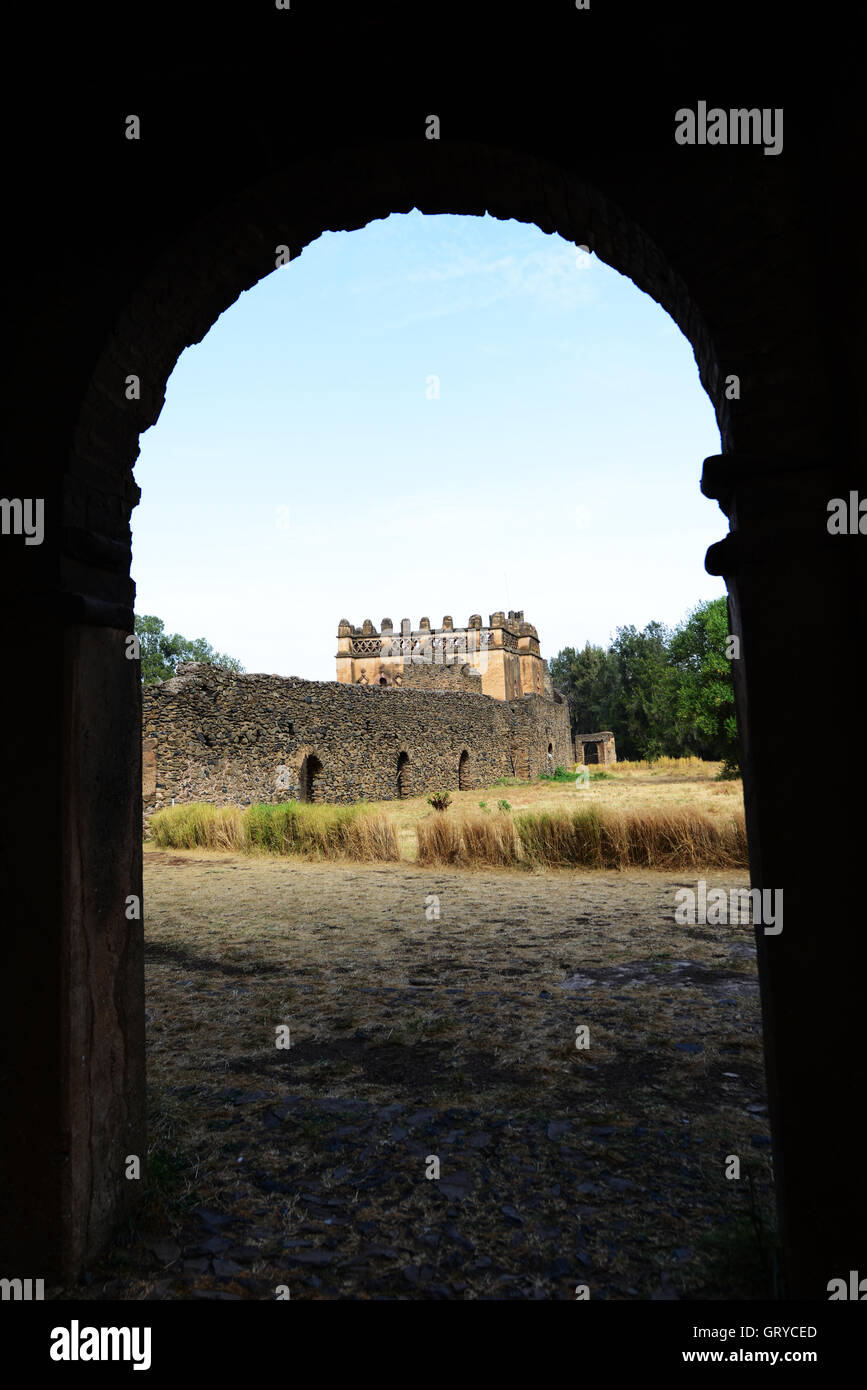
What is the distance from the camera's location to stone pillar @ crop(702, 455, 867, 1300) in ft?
5.90

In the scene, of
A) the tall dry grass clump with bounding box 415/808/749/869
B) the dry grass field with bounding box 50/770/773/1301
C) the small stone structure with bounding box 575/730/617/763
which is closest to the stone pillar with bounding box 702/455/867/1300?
the dry grass field with bounding box 50/770/773/1301

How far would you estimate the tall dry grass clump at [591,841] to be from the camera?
29.0 ft

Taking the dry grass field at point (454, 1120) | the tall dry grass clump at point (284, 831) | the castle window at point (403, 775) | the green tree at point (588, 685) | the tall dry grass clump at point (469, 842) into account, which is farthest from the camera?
the green tree at point (588, 685)

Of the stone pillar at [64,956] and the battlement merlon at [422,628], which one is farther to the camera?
the battlement merlon at [422,628]

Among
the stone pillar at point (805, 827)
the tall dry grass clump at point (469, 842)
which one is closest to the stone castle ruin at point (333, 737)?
the tall dry grass clump at point (469, 842)

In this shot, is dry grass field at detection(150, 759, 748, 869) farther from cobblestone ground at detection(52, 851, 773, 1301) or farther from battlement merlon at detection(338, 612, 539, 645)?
battlement merlon at detection(338, 612, 539, 645)

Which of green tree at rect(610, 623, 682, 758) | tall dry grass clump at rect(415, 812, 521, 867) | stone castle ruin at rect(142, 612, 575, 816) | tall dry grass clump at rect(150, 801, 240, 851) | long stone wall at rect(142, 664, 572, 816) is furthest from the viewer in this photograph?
green tree at rect(610, 623, 682, 758)

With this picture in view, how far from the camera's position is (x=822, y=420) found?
1930 millimetres

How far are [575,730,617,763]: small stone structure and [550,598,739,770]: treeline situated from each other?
7.27 feet

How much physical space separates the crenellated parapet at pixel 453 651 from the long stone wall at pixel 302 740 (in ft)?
34.7

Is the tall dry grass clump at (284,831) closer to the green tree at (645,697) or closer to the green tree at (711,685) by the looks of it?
the green tree at (711,685)

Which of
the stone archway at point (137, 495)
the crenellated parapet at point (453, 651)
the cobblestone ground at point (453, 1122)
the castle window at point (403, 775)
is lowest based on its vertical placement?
the cobblestone ground at point (453, 1122)

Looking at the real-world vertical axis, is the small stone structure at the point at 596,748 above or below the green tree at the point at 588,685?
below

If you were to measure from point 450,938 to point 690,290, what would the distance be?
5001mm
